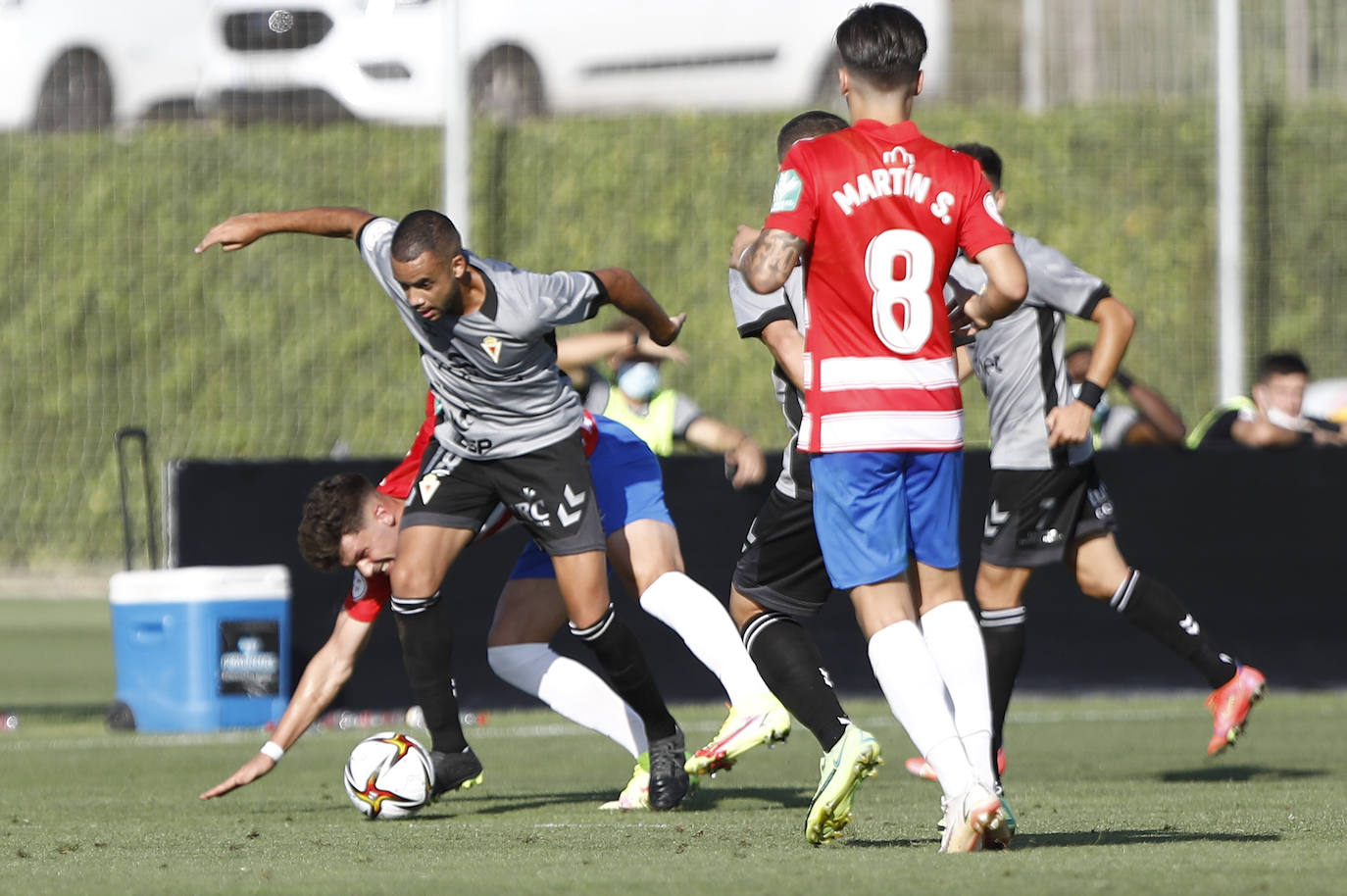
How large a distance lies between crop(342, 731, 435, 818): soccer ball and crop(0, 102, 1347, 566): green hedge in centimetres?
959

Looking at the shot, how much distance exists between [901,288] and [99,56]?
12826 mm

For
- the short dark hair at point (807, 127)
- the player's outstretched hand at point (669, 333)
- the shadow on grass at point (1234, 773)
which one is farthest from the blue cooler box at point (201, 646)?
the short dark hair at point (807, 127)

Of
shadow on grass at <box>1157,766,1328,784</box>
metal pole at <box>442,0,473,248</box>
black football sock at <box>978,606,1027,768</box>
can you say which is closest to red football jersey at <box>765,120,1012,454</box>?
black football sock at <box>978,606,1027,768</box>

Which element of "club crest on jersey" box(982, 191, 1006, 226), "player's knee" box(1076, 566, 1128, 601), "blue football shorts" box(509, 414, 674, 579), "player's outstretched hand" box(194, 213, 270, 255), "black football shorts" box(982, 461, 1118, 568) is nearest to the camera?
"club crest on jersey" box(982, 191, 1006, 226)

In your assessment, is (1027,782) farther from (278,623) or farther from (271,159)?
(271,159)

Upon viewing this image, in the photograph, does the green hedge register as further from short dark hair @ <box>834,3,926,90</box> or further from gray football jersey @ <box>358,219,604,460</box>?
short dark hair @ <box>834,3,926,90</box>

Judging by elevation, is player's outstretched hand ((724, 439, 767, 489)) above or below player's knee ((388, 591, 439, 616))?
above

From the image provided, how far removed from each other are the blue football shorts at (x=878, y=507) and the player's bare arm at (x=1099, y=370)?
2.07m

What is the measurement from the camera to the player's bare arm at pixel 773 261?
498 cm

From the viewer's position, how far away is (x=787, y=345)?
619 cm

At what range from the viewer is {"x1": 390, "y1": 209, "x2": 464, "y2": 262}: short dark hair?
649cm

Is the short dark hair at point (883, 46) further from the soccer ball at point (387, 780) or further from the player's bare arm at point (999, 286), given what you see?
the soccer ball at point (387, 780)

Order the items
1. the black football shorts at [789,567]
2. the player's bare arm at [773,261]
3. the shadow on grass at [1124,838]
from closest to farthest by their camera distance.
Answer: the player's bare arm at [773,261] < the shadow on grass at [1124,838] < the black football shorts at [789,567]

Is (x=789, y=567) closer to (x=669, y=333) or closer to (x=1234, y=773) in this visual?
(x=669, y=333)
